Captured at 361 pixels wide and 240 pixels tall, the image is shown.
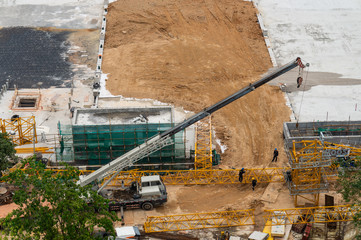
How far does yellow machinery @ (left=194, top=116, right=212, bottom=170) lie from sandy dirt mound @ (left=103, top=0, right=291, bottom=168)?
159 centimetres

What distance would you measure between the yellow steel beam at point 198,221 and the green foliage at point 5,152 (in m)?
11.3

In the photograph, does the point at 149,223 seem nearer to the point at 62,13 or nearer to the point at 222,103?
the point at 222,103

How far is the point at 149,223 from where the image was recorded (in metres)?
46.2

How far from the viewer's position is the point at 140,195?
157ft

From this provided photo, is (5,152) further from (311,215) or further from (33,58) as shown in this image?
(311,215)

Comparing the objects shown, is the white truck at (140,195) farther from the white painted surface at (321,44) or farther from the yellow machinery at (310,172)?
the white painted surface at (321,44)

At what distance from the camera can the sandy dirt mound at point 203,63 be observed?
2282 inches

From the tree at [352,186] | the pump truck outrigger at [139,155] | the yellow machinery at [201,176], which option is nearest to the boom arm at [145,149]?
the pump truck outrigger at [139,155]

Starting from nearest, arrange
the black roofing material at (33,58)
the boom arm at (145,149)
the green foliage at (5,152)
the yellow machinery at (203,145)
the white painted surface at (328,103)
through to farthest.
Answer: the boom arm at (145,149), the green foliage at (5,152), the yellow machinery at (203,145), the white painted surface at (328,103), the black roofing material at (33,58)

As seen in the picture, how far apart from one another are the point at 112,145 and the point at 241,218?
1201 centimetres

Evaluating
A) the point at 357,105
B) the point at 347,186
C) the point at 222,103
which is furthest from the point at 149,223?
the point at 357,105

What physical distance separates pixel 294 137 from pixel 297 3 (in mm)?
29833

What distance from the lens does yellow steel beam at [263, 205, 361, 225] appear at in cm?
4609

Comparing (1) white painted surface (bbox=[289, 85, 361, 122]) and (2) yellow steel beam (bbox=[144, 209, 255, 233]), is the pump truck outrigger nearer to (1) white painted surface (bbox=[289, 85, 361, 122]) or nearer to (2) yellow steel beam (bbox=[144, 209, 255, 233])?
(2) yellow steel beam (bbox=[144, 209, 255, 233])
